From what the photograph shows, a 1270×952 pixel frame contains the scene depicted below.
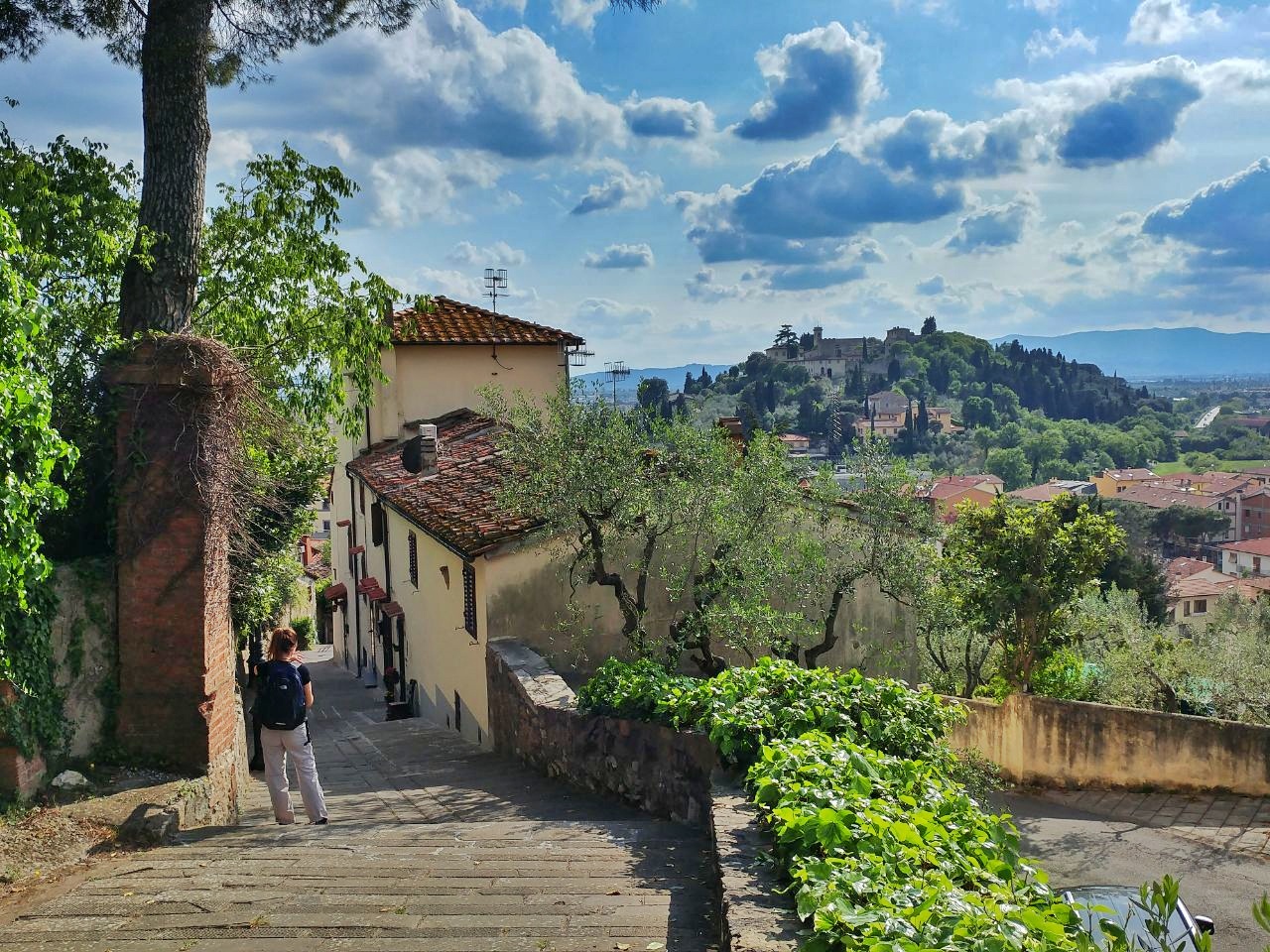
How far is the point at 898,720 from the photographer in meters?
6.69

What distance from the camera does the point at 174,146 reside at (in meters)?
10.0

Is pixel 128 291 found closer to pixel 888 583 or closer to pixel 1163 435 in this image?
pixel 888 583

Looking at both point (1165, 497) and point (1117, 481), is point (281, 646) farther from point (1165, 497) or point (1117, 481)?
point (1117, 481)

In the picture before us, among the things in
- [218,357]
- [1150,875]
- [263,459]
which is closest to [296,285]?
[263,459]

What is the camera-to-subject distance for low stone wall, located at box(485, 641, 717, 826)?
753 centimetres

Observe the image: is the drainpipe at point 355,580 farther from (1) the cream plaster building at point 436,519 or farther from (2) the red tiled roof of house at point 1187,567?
(2) the red tiled roof of house at point 1187,567

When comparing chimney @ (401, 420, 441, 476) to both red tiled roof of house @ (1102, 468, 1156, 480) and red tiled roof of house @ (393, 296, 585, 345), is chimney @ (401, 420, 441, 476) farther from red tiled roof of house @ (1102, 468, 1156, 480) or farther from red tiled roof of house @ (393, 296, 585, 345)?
red tiled roof of house @ (1102, 468, 1156, 480)

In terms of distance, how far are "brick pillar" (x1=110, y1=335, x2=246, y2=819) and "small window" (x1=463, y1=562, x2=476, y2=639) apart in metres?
6.45

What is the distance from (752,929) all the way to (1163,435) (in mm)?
195117

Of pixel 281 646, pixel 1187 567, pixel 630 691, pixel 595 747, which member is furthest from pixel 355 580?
pixel 1187 567

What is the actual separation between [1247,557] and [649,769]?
9746cm

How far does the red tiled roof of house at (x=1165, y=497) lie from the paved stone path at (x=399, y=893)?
358 feet

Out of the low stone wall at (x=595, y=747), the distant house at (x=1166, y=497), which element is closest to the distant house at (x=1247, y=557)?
the distant house at (x=1166, y=497)

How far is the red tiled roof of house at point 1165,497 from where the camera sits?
10712 cm
